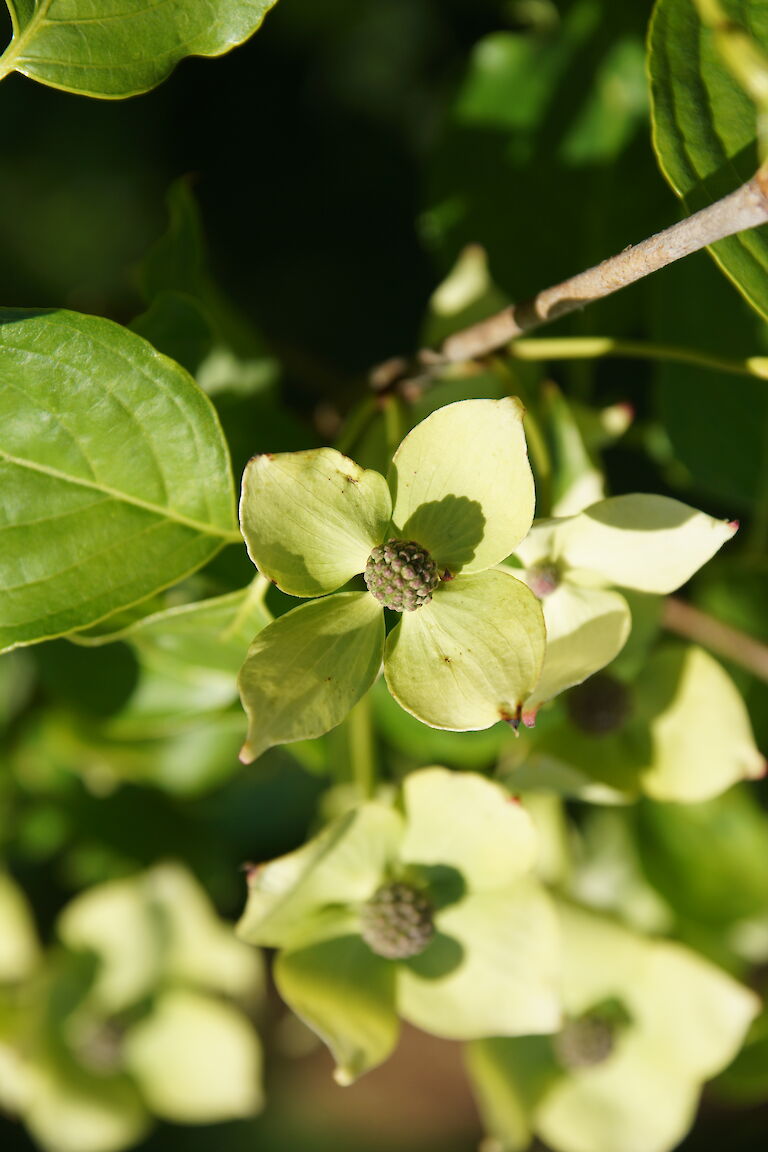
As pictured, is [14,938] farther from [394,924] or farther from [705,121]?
Result: [705,121]

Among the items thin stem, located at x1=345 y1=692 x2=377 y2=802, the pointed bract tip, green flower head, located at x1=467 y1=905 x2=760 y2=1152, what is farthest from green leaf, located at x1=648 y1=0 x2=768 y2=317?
green flower head, located at x1=467 y1=905 x2=760 y2=1152

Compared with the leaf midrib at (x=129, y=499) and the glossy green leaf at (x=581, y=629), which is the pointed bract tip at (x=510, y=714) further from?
the leaf midrib at (x=129, y=499)

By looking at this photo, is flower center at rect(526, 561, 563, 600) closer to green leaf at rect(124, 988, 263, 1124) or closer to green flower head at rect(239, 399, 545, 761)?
green flower head at rect(239, 399, 545, 761)

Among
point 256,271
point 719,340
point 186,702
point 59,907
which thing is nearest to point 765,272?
point 719,340

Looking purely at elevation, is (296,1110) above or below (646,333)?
below

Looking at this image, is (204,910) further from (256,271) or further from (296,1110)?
(296,1110)

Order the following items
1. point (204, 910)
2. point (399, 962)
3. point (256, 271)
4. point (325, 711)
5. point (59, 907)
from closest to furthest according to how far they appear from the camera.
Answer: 1. point (325, 711)
2. point (399, 962)
3. point (204, 910)
4. point (59, 907)
5. point (256, 271)
